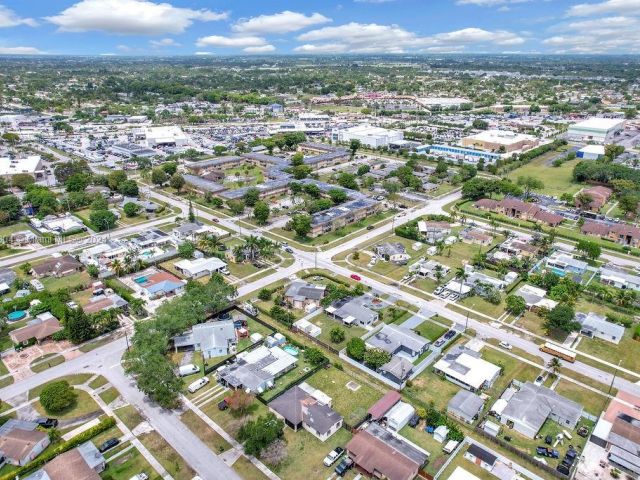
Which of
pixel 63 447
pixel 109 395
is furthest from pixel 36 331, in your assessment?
pixel 63 447

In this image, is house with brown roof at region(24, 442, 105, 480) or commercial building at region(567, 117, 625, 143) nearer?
house with brown roof at region(24, 442, 105, 480)

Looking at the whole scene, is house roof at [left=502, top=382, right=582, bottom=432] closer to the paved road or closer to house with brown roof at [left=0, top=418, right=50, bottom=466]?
the paved road

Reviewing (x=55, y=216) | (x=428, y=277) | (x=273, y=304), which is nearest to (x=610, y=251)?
(x=428, y=277)

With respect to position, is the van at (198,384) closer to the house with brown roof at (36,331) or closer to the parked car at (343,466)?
the parked car at (343,466)

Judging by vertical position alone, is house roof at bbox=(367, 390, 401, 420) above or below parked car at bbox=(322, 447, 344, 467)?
above

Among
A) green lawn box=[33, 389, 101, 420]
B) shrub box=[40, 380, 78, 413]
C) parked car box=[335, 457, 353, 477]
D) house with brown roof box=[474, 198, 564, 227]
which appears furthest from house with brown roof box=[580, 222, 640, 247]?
shrub box=[40, 380, 78, 413]
